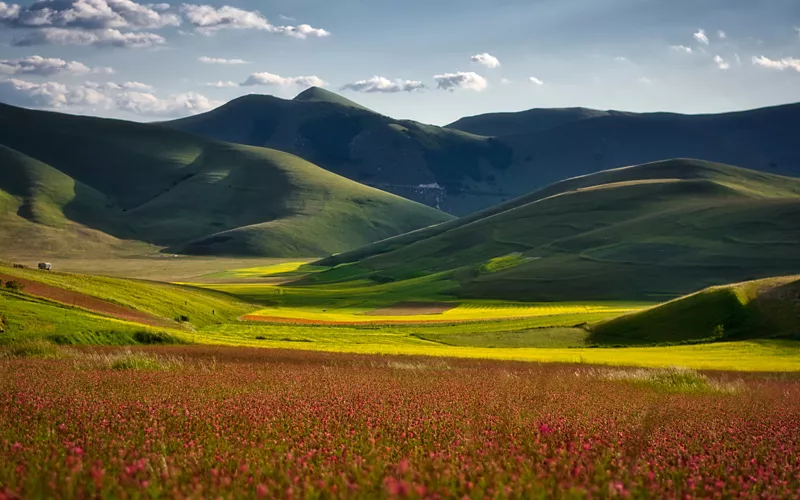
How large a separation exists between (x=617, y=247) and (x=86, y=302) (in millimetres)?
106924

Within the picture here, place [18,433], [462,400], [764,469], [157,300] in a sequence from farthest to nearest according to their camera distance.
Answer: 1. [157,300]
2. [462,400]
3. [18,433]
4. [764,469]

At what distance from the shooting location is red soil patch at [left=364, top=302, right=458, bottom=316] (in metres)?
98.8

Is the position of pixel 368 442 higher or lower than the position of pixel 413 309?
higher

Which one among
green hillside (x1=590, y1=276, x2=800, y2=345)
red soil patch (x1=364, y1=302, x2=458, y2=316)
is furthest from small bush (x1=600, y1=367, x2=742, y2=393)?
red soil patch (x1=364, y1=302, x2=458, y2=316)

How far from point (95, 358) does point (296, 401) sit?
1456 cm

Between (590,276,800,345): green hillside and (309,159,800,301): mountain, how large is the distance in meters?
48.5

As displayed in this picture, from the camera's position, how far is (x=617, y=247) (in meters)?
143

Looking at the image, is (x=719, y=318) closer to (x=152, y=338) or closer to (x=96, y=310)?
(x=152, y=338)

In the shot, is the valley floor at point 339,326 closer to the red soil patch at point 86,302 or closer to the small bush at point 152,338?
the small bush at point 152,338

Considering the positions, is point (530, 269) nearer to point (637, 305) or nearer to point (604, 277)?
point (604, 277)

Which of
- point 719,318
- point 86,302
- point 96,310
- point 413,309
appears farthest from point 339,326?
point 719,318

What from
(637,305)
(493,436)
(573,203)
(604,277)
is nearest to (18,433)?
(493,436)

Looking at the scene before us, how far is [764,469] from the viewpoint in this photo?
31.2 feet

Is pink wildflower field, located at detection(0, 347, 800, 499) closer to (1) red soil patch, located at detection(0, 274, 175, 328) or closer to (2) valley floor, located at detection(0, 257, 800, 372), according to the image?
(2) valley floor, located at detection(0, 257, 800, 372)
